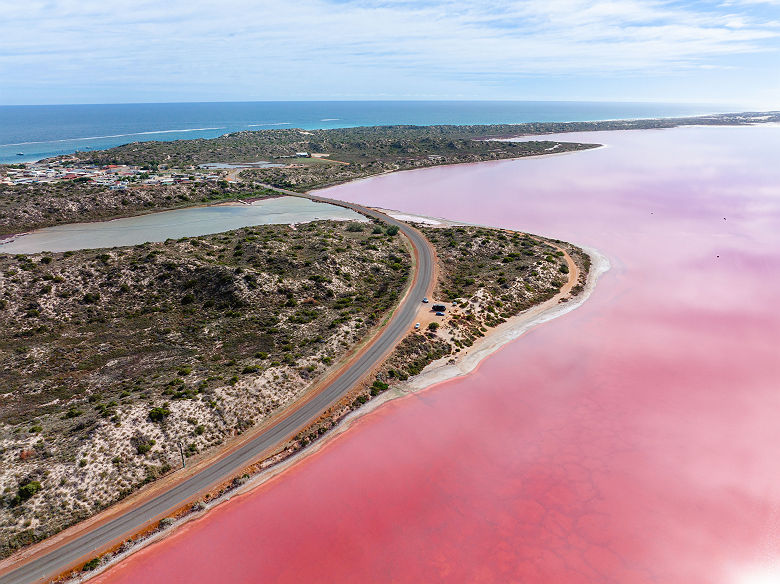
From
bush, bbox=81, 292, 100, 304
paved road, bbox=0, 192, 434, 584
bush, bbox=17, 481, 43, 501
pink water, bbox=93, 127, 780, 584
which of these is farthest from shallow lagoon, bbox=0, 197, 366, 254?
pink water, bbox=93, 127, 780, 584

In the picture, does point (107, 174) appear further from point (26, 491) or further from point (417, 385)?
point (417, 385)

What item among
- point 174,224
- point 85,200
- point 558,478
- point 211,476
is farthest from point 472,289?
point 85,200

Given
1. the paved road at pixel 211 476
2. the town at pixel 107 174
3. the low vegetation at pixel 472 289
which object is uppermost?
the town at pixel 107 174

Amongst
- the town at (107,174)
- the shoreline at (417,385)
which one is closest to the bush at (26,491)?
the shoreline at (417,385)

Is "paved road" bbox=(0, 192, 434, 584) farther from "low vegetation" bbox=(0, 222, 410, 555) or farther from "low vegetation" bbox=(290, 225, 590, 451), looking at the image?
"low vegetation" bbox=(0, 222, 410, 555)

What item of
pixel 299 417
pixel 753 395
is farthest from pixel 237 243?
pixel 753 395

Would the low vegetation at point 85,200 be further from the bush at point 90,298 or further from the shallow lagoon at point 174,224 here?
the bush at point 90,298
